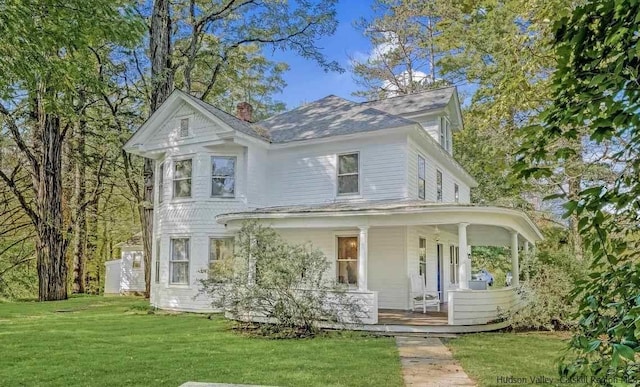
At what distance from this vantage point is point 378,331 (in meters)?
10.8

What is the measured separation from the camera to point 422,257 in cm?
1509

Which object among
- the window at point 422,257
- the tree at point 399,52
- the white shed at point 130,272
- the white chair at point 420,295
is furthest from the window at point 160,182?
the tree at point 399,52

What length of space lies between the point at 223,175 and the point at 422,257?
7039mm

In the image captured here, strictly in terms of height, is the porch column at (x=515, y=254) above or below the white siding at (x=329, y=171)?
below

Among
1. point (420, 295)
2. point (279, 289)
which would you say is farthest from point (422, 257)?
point (279, 289)

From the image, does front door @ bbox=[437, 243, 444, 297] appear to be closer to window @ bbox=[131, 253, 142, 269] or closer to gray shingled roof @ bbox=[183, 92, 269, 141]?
gray shingled roof @ bbox=[183, 92, 269, 141]

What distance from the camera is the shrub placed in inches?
410

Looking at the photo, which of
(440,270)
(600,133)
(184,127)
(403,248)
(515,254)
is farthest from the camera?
Answer: (440,270)

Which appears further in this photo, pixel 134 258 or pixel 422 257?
pixel 134 258

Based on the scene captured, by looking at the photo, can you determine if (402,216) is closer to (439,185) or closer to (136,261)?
(439,185)

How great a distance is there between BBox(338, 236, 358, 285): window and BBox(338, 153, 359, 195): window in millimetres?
1524

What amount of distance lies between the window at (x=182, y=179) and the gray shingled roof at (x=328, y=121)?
305 centimetres

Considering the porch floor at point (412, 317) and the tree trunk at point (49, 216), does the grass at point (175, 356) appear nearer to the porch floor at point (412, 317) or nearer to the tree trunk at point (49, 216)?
the porch floor at point (412, 317)

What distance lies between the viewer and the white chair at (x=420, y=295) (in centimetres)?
1281
